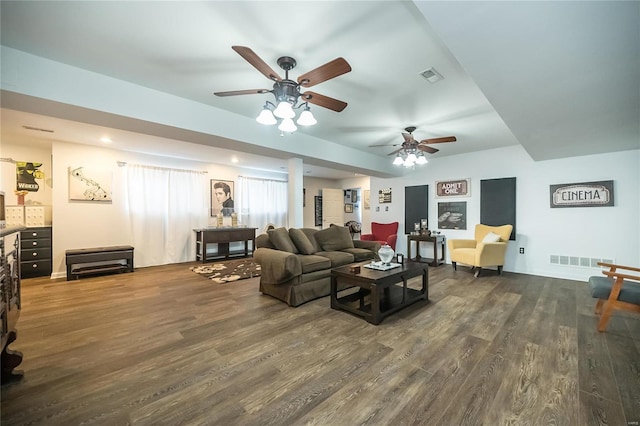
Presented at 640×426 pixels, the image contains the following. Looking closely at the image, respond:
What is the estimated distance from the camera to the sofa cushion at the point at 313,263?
331 cm

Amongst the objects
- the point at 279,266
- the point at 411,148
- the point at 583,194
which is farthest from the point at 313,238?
the point at 583,194

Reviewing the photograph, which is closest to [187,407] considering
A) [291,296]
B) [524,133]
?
[291,296]

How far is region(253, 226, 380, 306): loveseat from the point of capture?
3.14m

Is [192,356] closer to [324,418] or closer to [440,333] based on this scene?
[324,418]

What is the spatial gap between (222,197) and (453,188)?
18.5ft

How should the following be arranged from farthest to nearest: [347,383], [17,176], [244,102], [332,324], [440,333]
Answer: [17,176] < [244,102] < [332,324] < [440,333] < [347,383]

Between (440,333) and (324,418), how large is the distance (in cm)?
151

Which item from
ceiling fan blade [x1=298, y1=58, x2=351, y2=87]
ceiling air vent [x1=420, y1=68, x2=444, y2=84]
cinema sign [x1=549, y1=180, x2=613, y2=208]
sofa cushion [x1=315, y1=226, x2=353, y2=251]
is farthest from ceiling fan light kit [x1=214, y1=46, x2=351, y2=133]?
cinema sign [x1=549, y1=180, x2=613, y2=208]

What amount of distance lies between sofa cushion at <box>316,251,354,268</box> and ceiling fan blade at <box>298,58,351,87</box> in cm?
243

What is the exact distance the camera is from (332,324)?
8.67 feet

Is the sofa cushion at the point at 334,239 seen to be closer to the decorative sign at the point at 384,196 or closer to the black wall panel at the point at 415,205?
the black wall panel at the point at 415,205

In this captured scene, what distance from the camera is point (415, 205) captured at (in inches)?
250

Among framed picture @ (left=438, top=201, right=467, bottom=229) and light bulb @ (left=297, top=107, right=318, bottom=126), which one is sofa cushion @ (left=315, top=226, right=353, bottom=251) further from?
framed picture @ (left=438, top=201, right=467, bottom=229)

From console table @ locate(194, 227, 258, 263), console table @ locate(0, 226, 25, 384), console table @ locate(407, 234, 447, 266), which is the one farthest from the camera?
console table @ locate(194, 227, 258, 263)
